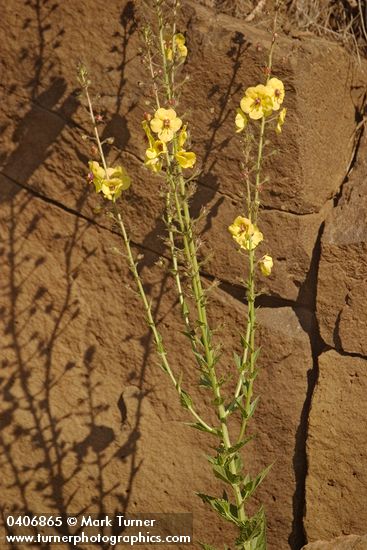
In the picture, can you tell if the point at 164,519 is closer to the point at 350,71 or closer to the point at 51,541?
the point at 51,541

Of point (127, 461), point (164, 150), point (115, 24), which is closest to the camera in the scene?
point (164, 150)

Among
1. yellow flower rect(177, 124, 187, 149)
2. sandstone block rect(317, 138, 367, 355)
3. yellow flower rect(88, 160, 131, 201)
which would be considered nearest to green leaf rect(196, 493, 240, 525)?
sandstone block rect(317, 138, 367, 355)

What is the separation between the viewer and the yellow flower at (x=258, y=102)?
2.70 meters

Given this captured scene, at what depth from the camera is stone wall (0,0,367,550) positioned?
10.3 feet

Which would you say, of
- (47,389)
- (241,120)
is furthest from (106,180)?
(47,389)

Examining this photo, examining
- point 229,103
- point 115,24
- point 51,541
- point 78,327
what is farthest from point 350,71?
point 51,541

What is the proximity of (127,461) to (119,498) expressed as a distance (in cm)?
16

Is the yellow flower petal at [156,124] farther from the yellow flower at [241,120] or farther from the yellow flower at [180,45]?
the yellow flower at [180,45]

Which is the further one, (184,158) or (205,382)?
(205,382)

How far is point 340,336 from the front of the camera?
126 inches

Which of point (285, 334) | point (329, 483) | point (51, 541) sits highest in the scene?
point (285, 334)

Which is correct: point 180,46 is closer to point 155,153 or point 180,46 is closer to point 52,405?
point 155,153

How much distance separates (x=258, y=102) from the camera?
8.96 ft

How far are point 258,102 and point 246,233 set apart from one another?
45cm
